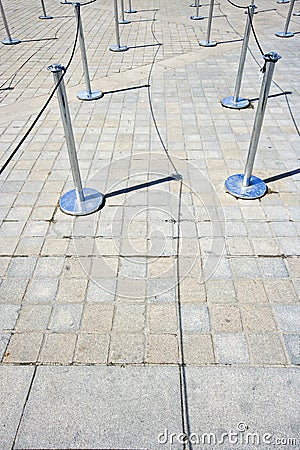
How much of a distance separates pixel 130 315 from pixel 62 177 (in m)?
2.16

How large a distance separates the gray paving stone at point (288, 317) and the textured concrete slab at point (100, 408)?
89 centimetres

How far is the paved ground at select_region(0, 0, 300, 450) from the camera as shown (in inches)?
87.2

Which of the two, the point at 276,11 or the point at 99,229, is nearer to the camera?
the point at 99,229

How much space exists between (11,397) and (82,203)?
6.56ft

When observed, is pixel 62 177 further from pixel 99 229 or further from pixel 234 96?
pixel 234 96

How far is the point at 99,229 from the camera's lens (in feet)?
11.5

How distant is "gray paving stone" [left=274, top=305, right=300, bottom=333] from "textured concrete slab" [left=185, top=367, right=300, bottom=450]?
13.4 inches

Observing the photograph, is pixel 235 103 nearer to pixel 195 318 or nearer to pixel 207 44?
pixel 207 44

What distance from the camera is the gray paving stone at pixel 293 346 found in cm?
247

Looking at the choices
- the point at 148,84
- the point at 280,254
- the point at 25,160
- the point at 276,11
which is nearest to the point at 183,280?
the point at 280,254

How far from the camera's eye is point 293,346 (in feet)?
8.34

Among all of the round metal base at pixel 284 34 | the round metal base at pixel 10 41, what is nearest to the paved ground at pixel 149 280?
the round metal base at pixel 10 41

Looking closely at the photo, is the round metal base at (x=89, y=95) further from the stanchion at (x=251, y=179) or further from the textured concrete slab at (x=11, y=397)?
the textured concrete slab at (x=11, y=397)

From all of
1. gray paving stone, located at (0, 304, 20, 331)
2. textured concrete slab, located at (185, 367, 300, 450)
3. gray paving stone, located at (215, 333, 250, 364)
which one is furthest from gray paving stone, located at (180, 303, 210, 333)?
gray paving stone, located at (0, 304, 20, 331)
